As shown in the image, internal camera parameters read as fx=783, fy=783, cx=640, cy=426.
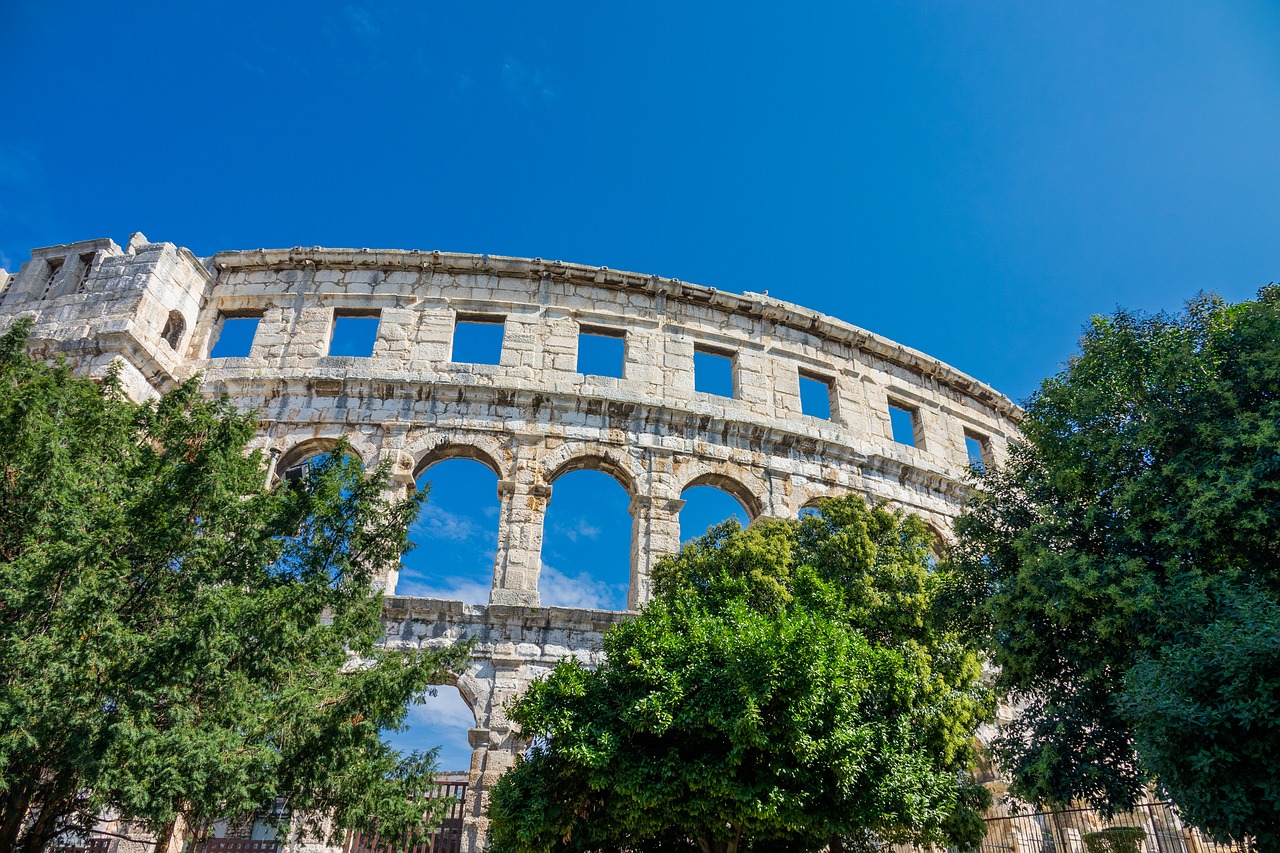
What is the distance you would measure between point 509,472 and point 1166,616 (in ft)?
30.6

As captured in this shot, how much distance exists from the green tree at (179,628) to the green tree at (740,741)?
1420 millimetres

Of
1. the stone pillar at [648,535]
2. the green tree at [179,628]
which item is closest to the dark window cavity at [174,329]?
the green tree at [179,628]

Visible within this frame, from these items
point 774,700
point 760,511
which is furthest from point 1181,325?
point 760,511

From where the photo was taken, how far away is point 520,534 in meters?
12.6

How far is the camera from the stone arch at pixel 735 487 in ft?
45.4

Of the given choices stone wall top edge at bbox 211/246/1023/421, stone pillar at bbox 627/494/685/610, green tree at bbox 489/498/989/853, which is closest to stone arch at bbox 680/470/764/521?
stone pillar at bbox 627/494/685/610

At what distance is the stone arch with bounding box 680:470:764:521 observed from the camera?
13.8 metres

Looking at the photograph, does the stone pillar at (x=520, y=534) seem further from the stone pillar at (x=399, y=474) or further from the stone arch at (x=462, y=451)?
the stone pillar at (x=399, y=474)

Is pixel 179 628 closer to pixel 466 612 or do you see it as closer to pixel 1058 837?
pixel 466 612

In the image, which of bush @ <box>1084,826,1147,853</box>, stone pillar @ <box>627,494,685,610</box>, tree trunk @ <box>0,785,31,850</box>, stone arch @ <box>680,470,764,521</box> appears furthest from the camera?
stone arch @ <box>680,470,764,521</box>

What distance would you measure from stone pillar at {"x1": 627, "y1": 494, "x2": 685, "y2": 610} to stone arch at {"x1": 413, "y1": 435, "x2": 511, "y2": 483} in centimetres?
235

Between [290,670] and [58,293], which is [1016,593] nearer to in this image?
[290,670]

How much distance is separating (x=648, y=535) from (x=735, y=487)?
6.60 feet

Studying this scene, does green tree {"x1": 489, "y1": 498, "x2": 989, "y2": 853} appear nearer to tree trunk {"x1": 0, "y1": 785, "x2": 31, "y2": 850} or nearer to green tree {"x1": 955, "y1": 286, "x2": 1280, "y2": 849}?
green tree {"x1": 955, "y1": 286, "x2": 1280, "y2": 849}
